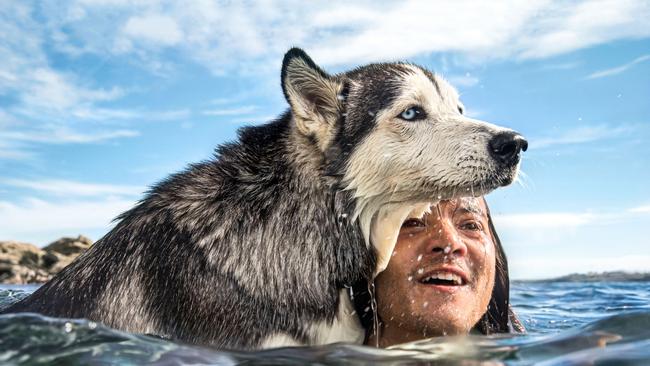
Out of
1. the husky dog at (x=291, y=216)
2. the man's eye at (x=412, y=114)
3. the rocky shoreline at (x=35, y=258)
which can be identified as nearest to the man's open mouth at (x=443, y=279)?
the husky dog at (x=291, y=216)

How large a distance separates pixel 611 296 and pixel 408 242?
1231cm

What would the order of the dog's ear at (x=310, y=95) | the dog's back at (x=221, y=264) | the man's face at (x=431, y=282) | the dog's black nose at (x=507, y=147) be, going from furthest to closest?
the dog's ear at (x=310, y=95), the man's face at (x=431, y=282), the dog's black nose at (x=507, y=147), the dog's back at (x=221, y=264)

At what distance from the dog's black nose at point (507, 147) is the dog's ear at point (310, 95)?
114 centimetres

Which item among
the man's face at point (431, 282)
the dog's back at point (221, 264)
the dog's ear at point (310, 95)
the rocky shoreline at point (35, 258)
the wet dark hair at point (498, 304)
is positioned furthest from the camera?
the rocky shoreline at point (35, 258)

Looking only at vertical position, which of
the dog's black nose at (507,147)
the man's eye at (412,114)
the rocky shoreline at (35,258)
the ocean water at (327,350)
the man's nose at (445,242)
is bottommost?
the ocean water at (327,350)

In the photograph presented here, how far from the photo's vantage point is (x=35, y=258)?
Result: 3095 centimetres

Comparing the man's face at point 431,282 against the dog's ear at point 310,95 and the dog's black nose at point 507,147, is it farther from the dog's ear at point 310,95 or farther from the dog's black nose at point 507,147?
the dog's ear at point 310,95

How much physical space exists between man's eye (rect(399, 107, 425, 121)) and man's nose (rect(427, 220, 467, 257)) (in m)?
0.79

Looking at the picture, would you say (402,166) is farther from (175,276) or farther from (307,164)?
(175,276)

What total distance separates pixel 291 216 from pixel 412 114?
120 cm

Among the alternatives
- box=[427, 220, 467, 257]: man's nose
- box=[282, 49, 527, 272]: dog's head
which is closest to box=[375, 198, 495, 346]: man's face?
box=[427, 220, 467, 257]: man's nose

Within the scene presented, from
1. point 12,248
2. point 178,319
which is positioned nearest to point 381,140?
point 178,319

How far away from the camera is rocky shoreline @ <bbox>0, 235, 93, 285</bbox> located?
2852 centimetres

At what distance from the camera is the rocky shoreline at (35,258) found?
2852 centimetres
